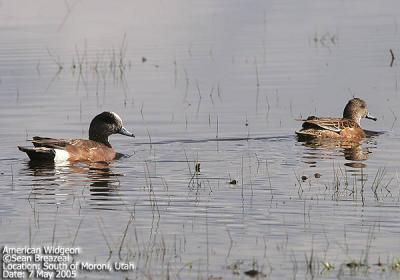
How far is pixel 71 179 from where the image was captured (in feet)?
46.0

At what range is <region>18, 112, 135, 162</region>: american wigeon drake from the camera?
15523 millimetres

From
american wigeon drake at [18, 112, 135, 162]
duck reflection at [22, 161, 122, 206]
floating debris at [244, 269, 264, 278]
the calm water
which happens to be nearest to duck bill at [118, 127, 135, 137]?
american wigeon drake at [18, 112, 135, 162]

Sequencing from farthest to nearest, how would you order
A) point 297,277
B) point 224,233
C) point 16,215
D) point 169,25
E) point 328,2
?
→ point 328,2, point 169,25, point 16,215, point 224,233, point 297,277

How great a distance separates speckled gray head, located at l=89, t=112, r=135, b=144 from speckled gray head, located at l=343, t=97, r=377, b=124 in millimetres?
3916

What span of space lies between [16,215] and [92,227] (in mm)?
1019

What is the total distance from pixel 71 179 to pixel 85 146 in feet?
6.53

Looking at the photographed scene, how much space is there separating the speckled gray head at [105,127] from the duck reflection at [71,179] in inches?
43.8

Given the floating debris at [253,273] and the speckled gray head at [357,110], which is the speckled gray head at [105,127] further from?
the floating debris at [253,273]

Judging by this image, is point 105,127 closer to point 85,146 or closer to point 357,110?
point 85,146

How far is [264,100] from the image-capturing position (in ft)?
66.8

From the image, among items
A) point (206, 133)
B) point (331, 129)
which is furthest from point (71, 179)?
point (331, 129)

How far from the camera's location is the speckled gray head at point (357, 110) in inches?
728

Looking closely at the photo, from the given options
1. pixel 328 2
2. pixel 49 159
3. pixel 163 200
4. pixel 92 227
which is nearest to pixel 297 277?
pixel 92 227

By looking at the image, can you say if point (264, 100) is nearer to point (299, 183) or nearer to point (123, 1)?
point (299, 183)
